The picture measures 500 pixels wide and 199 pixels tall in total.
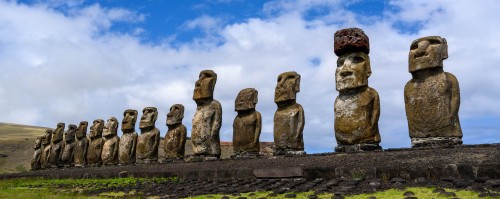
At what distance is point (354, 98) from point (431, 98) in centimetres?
164

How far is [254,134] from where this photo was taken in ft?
44.7

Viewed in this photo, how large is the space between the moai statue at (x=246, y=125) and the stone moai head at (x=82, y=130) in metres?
11.5

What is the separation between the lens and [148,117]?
1827 cm

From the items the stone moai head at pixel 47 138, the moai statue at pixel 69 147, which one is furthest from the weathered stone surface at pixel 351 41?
the stone moai head at pixel 47 138

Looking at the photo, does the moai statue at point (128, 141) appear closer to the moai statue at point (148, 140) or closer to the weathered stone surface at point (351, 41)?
the moai statue at point (148, 140)

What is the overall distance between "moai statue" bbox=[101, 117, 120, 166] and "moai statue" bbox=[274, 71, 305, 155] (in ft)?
30.2

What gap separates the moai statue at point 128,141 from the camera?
1884cm

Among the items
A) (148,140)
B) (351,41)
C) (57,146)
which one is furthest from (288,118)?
(57,146)

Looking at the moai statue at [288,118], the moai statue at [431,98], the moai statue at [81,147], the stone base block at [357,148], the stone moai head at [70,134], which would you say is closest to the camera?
the moai statue at [431,98]

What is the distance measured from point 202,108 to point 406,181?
9.05 meters

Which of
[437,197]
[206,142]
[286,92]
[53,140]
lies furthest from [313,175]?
[53,140]

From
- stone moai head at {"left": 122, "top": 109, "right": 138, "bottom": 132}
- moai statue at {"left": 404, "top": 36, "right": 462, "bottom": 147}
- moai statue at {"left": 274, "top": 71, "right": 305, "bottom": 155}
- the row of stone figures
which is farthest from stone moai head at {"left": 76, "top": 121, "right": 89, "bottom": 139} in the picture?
moai statue at {"left": 404, "top": 36, "right": 462, "bottom": 147}

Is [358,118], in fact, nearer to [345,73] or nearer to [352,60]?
[345,73]

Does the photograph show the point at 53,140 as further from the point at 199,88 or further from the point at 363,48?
the point at 363,48
